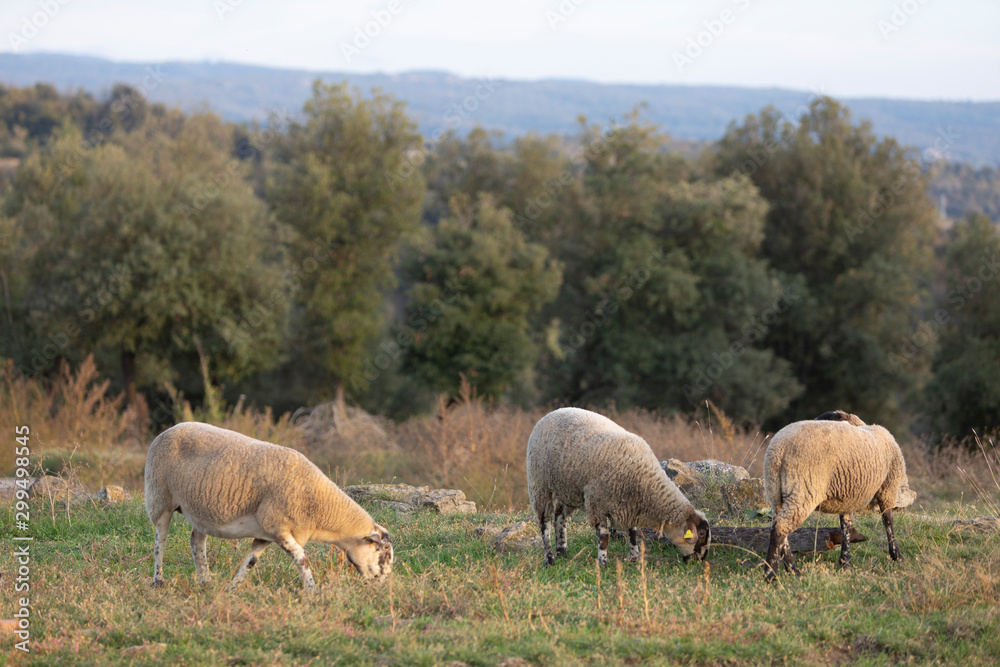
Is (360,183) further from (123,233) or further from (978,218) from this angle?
(978,218)

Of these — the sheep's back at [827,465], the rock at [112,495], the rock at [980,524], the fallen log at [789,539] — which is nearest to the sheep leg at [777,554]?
the sheep's back at [827,465]

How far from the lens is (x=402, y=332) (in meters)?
37.0

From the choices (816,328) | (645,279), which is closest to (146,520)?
(645,279)

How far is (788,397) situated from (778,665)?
108 ft

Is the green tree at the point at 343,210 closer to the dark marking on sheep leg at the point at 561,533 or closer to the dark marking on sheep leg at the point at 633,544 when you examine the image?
the dark marking on sheep leg at the point at 561,533

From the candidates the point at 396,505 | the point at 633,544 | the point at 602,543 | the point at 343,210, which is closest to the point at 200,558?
the point at 602,543

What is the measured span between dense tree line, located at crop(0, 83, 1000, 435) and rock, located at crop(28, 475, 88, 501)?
60.6 ft

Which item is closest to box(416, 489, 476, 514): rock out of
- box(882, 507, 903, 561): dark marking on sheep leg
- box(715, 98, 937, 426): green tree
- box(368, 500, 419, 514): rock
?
box(368, 500, 419, 514): rock

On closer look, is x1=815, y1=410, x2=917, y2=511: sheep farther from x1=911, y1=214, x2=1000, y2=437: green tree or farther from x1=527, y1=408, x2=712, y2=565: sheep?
x1=911, y1=214, x2=1000, y2=437: green tree

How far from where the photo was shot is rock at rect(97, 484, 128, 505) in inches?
468

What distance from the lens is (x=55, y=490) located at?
12156mm

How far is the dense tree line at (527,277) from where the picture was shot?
31.6 m

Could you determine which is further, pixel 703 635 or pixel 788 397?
pixel 788 397

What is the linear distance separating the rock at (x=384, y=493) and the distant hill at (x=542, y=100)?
7560 cm
